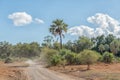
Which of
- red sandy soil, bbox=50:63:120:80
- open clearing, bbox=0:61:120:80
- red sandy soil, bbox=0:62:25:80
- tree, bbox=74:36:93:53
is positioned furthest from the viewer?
tree, bbox=74:36:93:53

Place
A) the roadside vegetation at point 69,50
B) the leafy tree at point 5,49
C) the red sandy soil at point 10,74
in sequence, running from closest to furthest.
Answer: the red sandy soil at point 10,74 → the roadside vegetation at point 69,50 → the leafy tree at point 5,49

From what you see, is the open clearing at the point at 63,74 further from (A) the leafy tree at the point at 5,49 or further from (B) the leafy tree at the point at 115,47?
(A) the leafy tree at the point at 5,49

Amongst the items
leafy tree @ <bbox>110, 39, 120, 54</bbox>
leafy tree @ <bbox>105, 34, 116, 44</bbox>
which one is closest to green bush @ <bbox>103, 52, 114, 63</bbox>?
leafy tree @ <bbox>110, 39, 120, 54</bbox>

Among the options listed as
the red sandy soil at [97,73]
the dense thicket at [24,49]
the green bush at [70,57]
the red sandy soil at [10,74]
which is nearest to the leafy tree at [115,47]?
the green bush at [70,57]

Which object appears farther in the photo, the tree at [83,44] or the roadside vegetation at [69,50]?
the tree at [83,44]

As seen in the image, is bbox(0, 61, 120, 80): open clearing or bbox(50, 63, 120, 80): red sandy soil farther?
bbox(0, 61, 120, 80): open clearing

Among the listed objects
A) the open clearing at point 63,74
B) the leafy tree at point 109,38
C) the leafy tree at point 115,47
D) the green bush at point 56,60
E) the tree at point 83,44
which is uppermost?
the leafy tree at point 109,38

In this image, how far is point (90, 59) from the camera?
6344 cm

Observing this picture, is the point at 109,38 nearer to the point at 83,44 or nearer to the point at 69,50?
the point at 83,44

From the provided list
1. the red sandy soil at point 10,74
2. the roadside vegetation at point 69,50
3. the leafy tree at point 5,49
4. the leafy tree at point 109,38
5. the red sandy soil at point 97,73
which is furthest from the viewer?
the leafy tree at point 5,49

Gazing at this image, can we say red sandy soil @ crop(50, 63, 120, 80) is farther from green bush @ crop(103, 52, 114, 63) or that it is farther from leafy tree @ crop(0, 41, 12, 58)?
leafy tree @ crop(0, 41, 12, 58)

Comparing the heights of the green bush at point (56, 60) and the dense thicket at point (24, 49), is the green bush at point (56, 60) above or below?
below

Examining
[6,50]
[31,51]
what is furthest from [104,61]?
[31,51]

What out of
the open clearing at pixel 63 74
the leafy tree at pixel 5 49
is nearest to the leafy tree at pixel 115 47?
the open clearing at pixel 63 74
